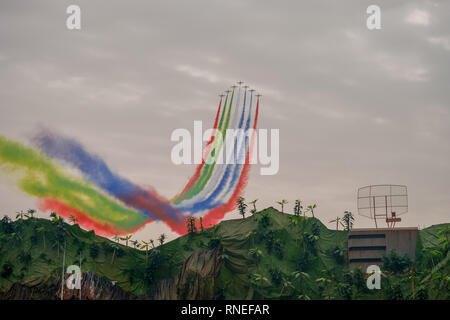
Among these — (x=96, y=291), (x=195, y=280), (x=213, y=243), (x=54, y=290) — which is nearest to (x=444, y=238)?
(x=213, y=243)

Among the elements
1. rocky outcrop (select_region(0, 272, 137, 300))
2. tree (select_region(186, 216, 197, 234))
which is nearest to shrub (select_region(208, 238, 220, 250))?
tree (select_region(186, 216, 197, 234))

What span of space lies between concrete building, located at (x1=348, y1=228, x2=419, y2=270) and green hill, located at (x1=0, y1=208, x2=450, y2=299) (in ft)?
7.54

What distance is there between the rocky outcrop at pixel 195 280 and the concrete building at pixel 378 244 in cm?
3149

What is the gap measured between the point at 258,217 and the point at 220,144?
1126 inches

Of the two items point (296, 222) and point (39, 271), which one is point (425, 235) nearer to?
point (296, 222)

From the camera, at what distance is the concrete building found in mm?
168125

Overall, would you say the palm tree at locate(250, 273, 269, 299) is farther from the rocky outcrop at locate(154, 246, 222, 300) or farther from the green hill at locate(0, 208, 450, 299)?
the rocky outcrop at locate(154, 246, 222, 300)

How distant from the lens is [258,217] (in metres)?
174

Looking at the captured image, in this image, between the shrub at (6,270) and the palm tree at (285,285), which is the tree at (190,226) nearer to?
the palm tree at (285,285)
